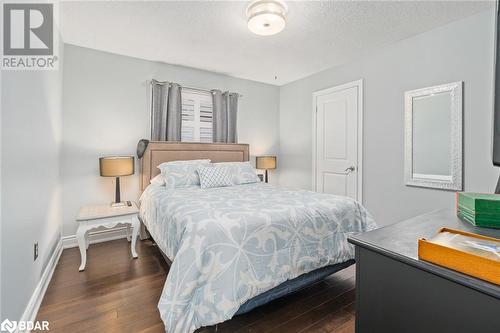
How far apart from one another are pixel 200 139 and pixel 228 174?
3.35 feet

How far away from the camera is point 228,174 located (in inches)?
122

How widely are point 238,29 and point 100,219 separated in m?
2.43

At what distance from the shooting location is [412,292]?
0.60 metres

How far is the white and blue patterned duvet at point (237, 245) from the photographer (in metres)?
1.37

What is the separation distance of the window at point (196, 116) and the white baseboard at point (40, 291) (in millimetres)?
2087

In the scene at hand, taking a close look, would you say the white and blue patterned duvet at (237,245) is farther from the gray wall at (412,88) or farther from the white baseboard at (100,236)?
the white baseboard at (100,236)

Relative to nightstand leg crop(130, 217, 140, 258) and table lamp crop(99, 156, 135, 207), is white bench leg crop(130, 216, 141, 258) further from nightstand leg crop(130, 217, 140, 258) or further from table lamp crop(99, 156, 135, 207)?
table lamp crop(99, 156, 135, 207)

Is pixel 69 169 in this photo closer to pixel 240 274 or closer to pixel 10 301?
pixel 10 301

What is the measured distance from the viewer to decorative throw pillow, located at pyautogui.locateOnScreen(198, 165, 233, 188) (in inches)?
115

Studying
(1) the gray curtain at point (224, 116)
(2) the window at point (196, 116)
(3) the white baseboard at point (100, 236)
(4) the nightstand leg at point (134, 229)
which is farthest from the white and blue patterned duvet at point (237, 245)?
(1) the gray curtain at point (224, 116)

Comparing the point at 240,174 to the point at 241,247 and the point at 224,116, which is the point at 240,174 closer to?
the point at 224,116

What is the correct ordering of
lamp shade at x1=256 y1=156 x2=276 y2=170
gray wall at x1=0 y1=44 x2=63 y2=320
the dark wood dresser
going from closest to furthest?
the dark wood dresser → gray wall at x1=0 y1=44 x2=63 y2=320 → lamp shade at x1=256 y1=156 x2=276 y2=170

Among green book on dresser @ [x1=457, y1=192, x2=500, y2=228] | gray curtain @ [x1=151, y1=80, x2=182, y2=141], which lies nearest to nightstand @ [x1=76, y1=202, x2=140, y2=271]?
gray curtain @ [x1=151, y1=80, x2=182, y2=141]

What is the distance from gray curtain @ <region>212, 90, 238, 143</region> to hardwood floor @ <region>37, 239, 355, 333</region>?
2.18 meters
